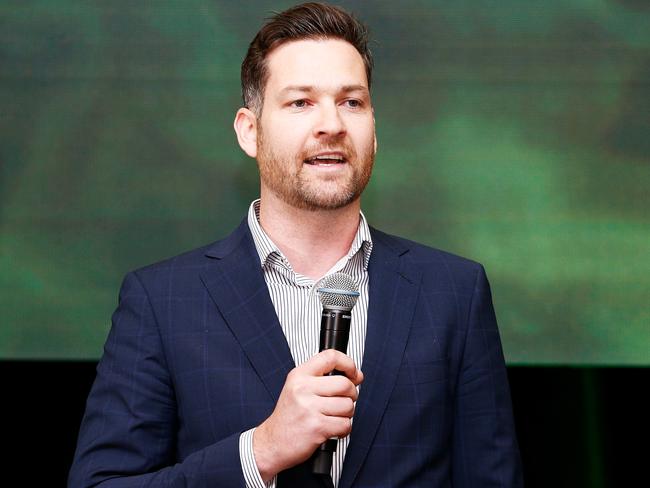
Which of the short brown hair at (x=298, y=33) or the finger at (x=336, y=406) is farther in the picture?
the short brown hair at (x=298, y=33)

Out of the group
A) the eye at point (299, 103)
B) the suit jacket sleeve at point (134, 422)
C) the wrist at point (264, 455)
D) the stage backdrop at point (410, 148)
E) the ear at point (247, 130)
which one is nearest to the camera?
the wrist at point (264, 455)

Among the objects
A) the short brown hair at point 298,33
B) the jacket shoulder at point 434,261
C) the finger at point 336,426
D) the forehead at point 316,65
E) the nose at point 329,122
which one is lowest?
the finger at point 336,426

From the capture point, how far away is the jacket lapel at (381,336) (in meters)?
1.88

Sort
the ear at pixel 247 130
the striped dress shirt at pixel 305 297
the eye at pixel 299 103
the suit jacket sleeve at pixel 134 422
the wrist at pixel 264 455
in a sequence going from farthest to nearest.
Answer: the ear at pixel 247 130, the eye at pixel 299 103, the striped dress shirt at pixel 305 297, the suit jacket sleeve at pixel 134 422, the wrist at pixel 264 455

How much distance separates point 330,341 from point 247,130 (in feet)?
2.71

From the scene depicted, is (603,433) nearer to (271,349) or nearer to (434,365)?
(434,365)

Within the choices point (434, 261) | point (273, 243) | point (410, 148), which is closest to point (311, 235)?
point (273, 243)

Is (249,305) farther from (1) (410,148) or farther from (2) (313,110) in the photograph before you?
(1) (410,148)

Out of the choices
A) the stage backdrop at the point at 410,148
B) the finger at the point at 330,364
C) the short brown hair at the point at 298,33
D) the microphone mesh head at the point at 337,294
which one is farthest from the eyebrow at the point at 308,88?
the stage backdrop at the point at 410,148

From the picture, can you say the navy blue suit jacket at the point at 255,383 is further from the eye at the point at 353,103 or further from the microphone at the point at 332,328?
the eye at the point at 353,103

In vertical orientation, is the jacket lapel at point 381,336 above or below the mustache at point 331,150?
below

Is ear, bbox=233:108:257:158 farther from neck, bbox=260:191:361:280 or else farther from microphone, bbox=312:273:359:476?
microphone, bbox=312:273:359:476

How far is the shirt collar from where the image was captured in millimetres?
2092

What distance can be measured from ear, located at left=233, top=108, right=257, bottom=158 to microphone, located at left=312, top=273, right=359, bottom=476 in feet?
2.34
